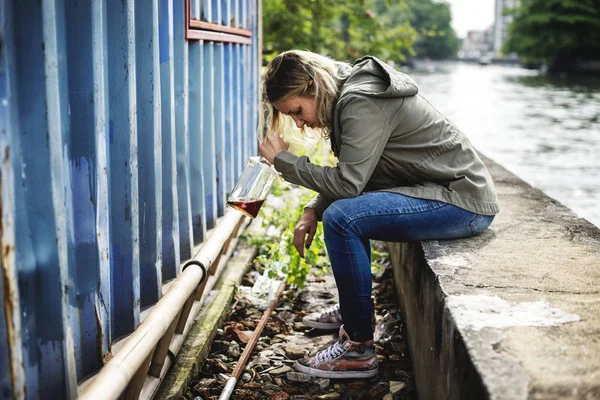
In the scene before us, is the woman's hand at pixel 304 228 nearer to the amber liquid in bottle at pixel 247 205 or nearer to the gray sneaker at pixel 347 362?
the amber liquid in bottle at pixel 247 205

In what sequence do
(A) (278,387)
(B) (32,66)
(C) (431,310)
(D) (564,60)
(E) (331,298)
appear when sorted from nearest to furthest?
(B) (32,66), (C) (431,310), (A) (278,387), (E) (331,298), (D) (564,60)

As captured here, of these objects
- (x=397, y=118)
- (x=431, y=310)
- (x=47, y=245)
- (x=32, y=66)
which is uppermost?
(x=32, y=66)

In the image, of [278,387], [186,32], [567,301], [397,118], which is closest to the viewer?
[567,301]

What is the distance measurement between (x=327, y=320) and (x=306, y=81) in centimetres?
137

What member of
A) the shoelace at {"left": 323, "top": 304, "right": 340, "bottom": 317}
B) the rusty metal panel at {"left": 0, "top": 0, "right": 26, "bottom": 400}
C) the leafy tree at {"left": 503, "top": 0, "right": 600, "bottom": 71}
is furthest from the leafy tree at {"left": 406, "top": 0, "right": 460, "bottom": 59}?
the rusty metal panel at {"left": 0, "top": 0, "right": 26, "bottom": 400}

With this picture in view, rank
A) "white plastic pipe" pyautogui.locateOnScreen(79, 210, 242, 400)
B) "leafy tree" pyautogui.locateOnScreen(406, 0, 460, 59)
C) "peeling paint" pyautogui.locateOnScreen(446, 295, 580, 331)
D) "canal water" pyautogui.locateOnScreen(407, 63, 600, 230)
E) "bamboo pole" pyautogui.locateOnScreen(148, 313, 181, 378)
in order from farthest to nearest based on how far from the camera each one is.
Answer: "leafy tree" pyautogui.locateOnScreen(406, 0, 460, 59) < "canal water" pyautogui.locateOnScreen(407, 63, 600, 230) < "bamboo pole" pyautogui.locateOnScreen(148, 313, 181, 378) < "peeling paint" pyautogui.locateOnScreen(446, 295, 580, 331) < "white plastic pipe" pyautogui.locateOnScreen(79, 210, 242, 400)

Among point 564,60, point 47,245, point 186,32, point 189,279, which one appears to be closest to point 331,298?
point 189,279

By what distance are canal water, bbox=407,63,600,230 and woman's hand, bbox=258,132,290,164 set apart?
4443 millimetres

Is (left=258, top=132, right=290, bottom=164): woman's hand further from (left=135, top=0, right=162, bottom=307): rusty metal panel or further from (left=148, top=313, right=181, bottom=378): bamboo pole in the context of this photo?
(left=148, top=313, right=181, bottom=378): bamboo pole

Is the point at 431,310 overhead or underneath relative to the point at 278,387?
overhead

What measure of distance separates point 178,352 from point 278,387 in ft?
1.60

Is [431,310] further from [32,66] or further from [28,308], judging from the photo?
[32,66]

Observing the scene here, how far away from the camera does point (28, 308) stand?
6.35ft

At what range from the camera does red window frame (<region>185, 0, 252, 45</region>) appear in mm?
3362
